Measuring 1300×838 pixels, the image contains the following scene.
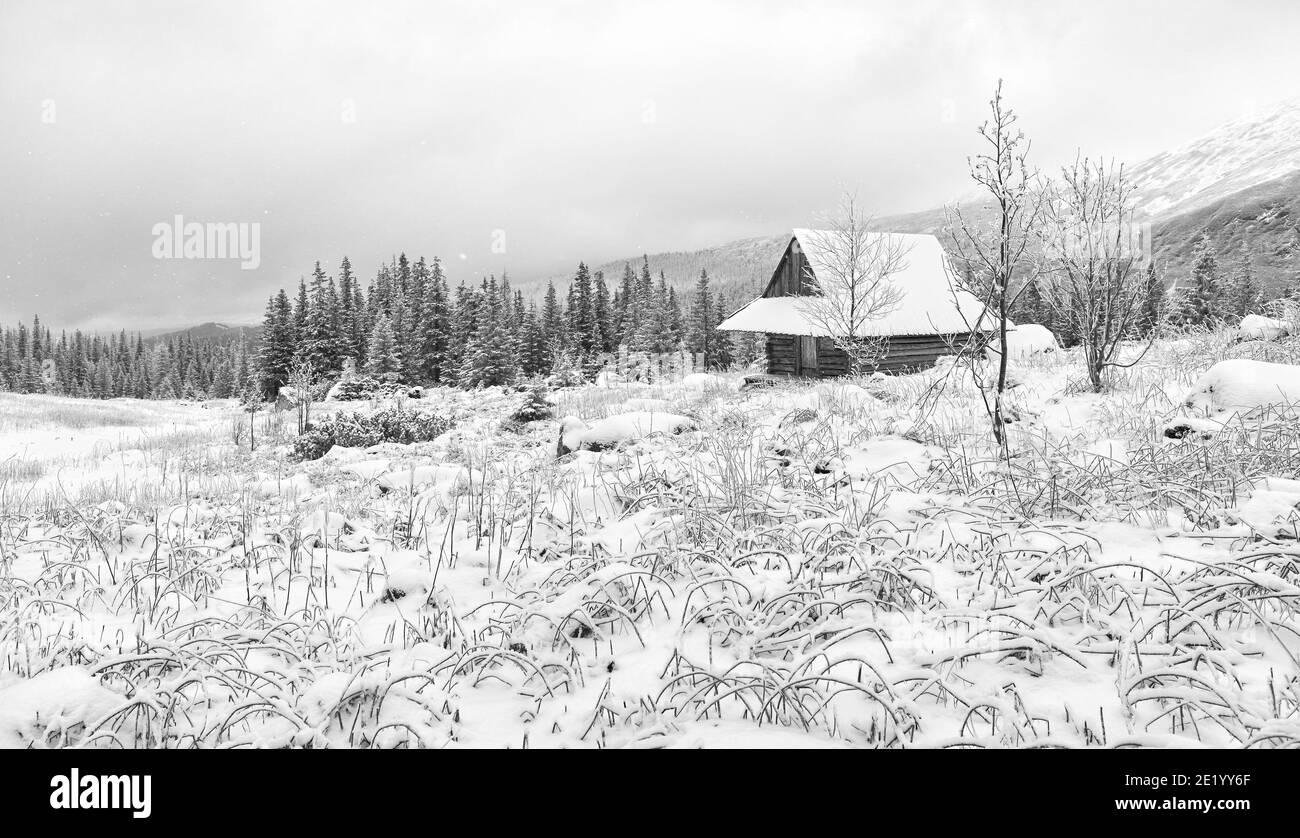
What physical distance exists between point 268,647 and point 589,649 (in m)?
1.32

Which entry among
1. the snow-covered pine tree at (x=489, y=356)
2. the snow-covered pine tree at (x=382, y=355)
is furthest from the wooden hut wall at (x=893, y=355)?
the snow-covered pine tree at (x=382, y=355)

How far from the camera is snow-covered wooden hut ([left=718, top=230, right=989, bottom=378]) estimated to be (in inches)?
915

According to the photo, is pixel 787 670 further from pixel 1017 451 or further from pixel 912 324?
pixel 912 324

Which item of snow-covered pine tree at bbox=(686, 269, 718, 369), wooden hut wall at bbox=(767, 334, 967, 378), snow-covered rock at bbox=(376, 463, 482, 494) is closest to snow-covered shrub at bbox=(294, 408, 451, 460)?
snow-covered rock at bbox=(376, 463, 482, 494)

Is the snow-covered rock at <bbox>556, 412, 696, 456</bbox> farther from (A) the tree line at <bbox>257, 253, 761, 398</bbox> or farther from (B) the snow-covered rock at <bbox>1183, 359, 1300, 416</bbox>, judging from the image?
(A) the tree line at <bbox>257, 253, 761, 398</bbox>

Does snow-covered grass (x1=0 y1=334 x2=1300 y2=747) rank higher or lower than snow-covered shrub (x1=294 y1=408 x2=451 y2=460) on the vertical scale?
lower

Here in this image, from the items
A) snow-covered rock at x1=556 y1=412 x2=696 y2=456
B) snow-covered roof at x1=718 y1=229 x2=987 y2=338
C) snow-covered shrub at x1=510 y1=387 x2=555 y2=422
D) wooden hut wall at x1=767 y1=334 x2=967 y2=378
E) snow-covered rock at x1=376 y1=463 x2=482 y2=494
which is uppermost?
snow-covered roof at x1=718 y1=229 x2=987 y2=338

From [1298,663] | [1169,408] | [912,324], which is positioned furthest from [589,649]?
[912,324]

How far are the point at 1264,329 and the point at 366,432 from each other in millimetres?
17369

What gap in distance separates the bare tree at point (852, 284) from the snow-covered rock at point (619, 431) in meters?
12.8

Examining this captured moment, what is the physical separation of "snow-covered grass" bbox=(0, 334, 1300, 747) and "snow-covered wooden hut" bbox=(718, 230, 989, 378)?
18.5 metres

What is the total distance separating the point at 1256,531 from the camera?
3004mm

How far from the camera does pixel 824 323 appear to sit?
21.6m
